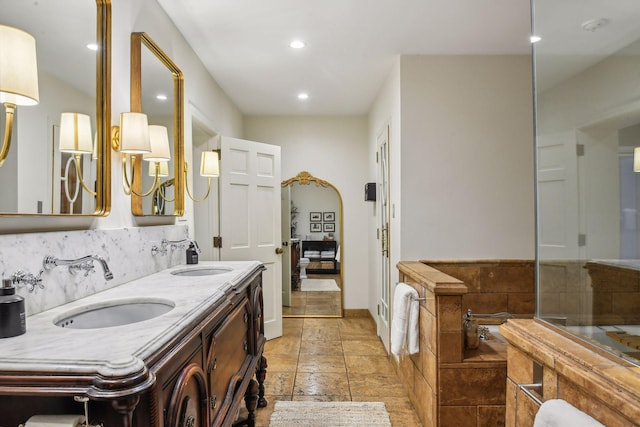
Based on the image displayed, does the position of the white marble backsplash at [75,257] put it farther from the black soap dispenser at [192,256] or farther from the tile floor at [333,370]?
the tile floor at [333,370]

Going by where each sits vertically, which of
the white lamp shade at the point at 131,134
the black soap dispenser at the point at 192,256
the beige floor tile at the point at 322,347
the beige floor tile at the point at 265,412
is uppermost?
the white lamp shade at the point at 131,134

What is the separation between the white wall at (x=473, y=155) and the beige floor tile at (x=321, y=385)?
45.3 inches

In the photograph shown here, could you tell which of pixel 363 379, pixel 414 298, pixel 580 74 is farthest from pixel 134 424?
pixel 363 379

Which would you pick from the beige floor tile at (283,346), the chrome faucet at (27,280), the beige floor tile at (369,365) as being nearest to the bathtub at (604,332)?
the chrome faucet at (27,280)

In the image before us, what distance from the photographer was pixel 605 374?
2.65 ft

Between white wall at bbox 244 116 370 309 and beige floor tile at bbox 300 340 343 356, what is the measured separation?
112 cm

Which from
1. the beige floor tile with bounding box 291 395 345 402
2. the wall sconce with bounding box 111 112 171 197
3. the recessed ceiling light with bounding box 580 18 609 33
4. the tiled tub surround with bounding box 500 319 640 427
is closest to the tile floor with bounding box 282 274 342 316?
the beige floor tile with bounding box 291 395 345 402

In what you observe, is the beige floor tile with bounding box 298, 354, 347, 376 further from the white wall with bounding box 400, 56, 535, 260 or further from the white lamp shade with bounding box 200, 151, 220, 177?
the white lamp shade with bounding box 200, 151, 220, 177

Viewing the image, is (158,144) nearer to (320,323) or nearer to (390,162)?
(390,162)

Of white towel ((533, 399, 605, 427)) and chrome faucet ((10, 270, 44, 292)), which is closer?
white towel ((533, 399, 605, 427))

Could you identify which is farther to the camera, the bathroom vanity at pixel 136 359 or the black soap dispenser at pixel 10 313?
the black soap dispenser at pixel 10 313

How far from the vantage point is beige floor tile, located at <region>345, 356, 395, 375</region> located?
3.24m

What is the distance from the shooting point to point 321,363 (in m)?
3.41

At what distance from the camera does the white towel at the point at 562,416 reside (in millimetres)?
814
